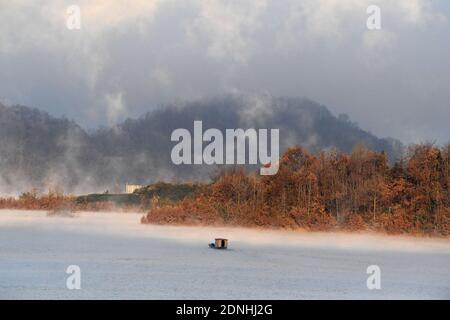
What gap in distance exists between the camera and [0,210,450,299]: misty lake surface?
70.4ft

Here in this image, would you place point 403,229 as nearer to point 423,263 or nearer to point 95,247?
point 423,263

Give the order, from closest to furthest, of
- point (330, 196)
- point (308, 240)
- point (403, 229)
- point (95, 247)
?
1. point (95, 247)
2. point (308, 240)
3. point (403, 229)
4. point (330, 196)

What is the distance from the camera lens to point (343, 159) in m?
56.6

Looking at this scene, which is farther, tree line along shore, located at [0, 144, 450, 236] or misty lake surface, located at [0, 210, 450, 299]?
tree line along shore, located at [0, 144, 450, 236]

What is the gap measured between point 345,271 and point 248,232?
25.4 metres

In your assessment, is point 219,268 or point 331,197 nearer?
point 219,268

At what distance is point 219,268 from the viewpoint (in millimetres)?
27188

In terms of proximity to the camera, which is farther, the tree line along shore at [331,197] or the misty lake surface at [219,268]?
the tree line along shore at [331,197]

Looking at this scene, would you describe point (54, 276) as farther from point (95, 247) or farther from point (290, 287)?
point (95, 247)

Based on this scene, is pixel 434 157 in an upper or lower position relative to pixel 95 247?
upper

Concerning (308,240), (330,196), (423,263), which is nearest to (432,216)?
(330,196)

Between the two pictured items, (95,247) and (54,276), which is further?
(95,247)

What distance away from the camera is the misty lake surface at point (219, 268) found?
21.5m
